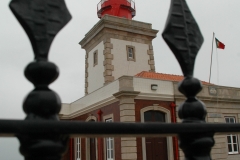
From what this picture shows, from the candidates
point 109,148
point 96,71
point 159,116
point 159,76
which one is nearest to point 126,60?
point 96,71

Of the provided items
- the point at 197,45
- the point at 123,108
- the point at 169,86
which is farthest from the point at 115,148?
the point at 197,45

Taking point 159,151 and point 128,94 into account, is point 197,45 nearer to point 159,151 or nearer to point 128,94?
point 128,94

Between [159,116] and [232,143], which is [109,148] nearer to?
[159,116]

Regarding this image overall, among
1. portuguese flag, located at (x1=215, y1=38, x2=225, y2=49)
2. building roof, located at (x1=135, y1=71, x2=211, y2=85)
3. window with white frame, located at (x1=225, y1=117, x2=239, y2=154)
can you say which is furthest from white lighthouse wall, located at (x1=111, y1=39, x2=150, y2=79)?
window with white frame, located at (x1=225, y1=117, x2=239, y2=154)

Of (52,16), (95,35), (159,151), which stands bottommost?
(159,151)

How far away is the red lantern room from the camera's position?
67.1ft

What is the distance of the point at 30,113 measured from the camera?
Result: 634mm

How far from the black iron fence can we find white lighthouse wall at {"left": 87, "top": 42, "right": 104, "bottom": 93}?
49.1 feet

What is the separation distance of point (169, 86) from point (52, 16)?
40.6 feet

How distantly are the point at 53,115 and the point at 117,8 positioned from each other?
20597 mm

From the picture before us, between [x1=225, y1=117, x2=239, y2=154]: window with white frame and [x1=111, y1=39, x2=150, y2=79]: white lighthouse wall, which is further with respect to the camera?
[x1=111, y1=39, x2=150, y2=79]: white lighthouse wall

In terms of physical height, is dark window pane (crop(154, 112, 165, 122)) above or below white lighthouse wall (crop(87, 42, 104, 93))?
below

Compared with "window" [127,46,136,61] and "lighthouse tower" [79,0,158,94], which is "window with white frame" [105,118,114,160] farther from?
"window" [127,46,136,61]

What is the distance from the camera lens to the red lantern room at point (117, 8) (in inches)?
805
